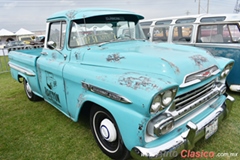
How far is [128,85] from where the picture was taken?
6.32 ft

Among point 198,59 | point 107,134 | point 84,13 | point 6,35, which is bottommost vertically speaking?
point 107,134

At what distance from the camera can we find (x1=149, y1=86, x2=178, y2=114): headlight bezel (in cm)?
179

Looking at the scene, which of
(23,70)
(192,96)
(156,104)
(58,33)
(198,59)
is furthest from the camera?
(23,70)

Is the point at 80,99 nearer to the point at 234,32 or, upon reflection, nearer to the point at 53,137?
the point at 53,137

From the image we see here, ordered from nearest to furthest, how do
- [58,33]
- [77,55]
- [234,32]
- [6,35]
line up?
[77,55], [58,33], [234,32], [6,35]

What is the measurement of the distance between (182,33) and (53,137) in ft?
15.4

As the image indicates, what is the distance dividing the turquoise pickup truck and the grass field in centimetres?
38

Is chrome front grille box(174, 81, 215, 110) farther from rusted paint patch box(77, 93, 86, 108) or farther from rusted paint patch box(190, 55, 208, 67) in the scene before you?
rusted paint patch box(77, 93, 86, 108)

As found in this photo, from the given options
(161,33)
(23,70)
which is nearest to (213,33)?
(161,33)

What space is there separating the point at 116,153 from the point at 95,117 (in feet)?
1.70

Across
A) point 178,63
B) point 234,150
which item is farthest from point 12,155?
point 234,150

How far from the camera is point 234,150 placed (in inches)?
102

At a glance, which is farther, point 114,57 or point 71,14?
point 71,14

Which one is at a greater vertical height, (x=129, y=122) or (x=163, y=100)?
(x=163, y=100)
